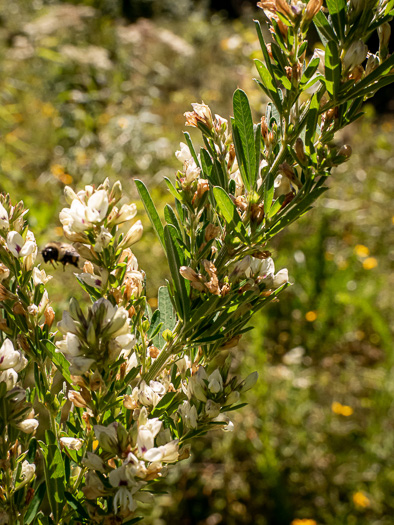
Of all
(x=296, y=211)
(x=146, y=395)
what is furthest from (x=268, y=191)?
(x=146, y=395)

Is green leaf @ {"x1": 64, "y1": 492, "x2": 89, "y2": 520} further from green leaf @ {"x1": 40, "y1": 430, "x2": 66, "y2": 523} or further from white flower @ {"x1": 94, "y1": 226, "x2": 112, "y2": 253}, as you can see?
white flower @ {"x1": 94, "y1": 226, "x2": 112, "y2": 253}

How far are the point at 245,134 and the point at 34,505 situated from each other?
18.5 inches

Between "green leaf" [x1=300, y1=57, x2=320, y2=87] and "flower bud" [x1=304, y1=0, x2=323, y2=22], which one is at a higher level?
"flower bud" [x1=304, y1=0, x2=323, y2=22]

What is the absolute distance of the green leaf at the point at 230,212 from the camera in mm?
472

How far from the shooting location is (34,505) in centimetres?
55

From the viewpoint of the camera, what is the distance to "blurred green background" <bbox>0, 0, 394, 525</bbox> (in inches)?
83.6

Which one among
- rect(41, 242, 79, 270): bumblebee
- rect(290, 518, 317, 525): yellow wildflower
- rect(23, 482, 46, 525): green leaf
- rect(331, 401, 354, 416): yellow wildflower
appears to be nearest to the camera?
→ rect(23, 482, 46, 525): green leaf

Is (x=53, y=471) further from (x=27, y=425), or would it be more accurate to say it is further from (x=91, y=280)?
(x=91, y=280)

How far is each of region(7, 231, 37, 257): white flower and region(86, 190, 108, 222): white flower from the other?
0.08 meters

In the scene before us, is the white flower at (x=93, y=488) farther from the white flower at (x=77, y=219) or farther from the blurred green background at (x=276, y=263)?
the blurred green background at (x=276, y=263)

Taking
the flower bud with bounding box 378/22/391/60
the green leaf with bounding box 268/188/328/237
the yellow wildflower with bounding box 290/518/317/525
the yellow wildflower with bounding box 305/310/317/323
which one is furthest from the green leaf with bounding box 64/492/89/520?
the yellow wildflower with bounding box 305/310/317/323

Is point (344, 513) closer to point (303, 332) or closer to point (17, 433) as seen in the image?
point (303, 332)

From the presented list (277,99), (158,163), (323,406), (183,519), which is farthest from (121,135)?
(277,99)

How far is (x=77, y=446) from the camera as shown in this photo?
519 mm
